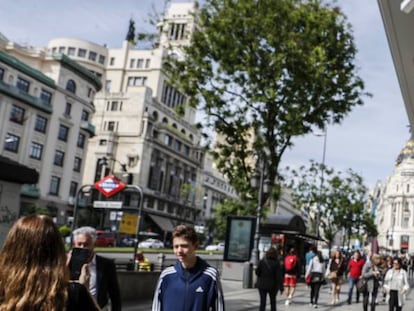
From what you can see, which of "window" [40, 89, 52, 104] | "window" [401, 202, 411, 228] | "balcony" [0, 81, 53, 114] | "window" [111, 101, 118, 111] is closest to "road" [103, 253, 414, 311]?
"balcony" [0, 81, 53, 114]

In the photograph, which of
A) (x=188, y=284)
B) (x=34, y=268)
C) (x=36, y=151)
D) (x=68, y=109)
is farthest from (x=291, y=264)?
(x=68, y=109)

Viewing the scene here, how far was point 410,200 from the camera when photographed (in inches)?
5527

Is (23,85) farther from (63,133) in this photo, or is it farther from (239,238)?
(239,238)

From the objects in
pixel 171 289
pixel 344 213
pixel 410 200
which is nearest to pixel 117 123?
pixel 344 213

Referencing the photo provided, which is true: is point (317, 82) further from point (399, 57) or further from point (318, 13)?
point (399, 57)

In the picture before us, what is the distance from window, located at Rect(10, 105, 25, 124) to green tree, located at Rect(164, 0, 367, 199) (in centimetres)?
3680

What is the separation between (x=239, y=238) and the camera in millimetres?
21484

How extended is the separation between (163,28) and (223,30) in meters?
2.19

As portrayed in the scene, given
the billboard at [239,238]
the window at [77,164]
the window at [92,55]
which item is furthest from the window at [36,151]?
the billboard at [239,238]

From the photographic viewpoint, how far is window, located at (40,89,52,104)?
56844mm

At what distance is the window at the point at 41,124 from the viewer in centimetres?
5638

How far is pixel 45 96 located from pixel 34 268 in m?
58.0

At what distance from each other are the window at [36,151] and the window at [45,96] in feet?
15.3

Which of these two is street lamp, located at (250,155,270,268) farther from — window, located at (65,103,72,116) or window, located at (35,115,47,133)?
window, located at (65,103,72,116)
